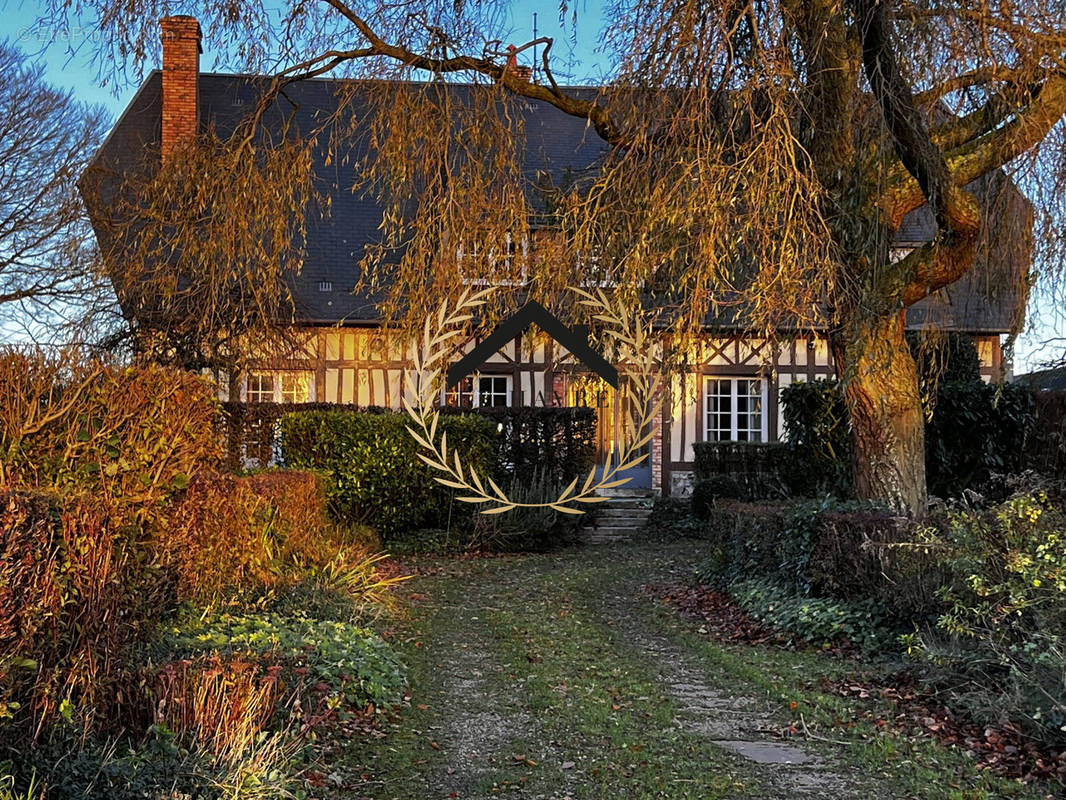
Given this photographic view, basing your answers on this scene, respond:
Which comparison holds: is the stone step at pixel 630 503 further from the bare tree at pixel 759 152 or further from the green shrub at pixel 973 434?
the bare tree at pixel 759 152

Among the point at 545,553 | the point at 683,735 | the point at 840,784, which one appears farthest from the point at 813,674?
the point at 545,553

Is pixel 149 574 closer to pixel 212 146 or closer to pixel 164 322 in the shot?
pixel 212 146

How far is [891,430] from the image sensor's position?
288 inches

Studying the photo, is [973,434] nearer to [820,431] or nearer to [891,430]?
[820,431]

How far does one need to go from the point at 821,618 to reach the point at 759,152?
3.35m

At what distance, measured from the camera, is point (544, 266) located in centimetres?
498

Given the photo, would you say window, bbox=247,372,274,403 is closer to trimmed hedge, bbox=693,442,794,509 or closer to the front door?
the front door

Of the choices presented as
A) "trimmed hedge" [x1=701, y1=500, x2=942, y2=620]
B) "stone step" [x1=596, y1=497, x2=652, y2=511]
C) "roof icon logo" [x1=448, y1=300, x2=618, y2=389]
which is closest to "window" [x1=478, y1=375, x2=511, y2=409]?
"stone step" [x1=596, y1=497, x2=652, y2=511]

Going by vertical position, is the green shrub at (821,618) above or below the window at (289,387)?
below

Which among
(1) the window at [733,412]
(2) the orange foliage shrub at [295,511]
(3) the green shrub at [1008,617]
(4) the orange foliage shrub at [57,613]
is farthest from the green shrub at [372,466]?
(4) the orange foliage shrub at [57,613]

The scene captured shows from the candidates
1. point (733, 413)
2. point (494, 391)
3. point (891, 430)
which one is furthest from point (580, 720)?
point (733, 413)

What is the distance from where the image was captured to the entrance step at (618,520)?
13.1m

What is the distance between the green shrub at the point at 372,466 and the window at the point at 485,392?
10.1 ft

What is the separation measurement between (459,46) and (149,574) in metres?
3.45
